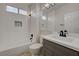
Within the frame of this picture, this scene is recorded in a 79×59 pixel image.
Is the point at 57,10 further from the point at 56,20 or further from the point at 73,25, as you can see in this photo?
the point at 73,25

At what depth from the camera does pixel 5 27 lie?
2035 mm

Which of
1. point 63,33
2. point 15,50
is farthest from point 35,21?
point 15,50

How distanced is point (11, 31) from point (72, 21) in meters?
1.77

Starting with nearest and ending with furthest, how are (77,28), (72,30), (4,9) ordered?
(77,28), (72,30), (4,9)

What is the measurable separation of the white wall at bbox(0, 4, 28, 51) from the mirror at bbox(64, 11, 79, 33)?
1.21 m

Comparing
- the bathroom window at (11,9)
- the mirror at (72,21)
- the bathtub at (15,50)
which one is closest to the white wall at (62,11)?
Answer: the mirror at (72,21)

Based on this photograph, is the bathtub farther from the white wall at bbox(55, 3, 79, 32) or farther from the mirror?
the mirror

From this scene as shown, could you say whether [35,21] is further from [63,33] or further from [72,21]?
[72,21]

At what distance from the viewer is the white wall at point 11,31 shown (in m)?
1.98

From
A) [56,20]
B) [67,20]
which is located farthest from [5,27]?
[67,20]

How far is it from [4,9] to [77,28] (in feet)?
6.55

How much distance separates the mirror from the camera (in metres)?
1.51

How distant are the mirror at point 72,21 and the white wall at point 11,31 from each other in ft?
3.98

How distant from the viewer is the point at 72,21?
1.59m
